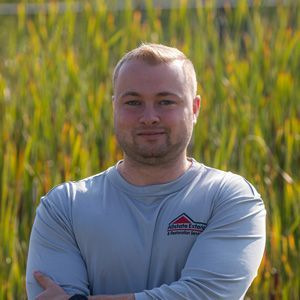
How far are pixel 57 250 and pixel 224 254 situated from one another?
409 mm

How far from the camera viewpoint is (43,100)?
4504 mm

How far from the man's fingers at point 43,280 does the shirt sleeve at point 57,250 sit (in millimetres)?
13

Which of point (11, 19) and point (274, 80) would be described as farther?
point (11, 19)

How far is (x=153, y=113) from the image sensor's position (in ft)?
8.20

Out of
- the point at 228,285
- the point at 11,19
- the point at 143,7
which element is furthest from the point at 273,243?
the point at 11,19

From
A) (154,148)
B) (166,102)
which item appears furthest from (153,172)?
(166,102)

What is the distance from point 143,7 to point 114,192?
4247 millimetres

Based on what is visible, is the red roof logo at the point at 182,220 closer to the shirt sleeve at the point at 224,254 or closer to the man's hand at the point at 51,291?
the shirt sleeve at the point at 224,254

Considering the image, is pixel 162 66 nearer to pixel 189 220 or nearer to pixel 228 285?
pixel 189 220

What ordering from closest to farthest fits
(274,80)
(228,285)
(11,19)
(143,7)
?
(228,285)
(274,80)
(143,7)
(11,19)

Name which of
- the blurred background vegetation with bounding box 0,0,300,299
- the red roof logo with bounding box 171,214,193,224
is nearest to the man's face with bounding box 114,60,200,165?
the red roof logo with bounding box 171,214,193,224

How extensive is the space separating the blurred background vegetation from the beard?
1.15m

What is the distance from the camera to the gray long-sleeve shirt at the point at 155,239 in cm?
244

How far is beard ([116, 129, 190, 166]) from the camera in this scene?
98.2 inches
